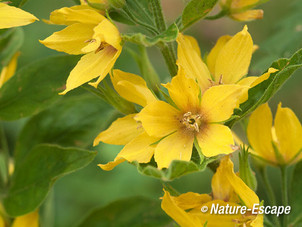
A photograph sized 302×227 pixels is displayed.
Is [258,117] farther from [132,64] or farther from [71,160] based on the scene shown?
[132,64]

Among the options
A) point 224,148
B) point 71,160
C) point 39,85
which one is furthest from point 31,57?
point 224,148

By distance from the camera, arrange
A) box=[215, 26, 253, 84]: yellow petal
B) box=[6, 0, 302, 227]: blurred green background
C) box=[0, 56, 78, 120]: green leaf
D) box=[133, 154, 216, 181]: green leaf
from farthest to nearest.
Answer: box=[6, 0, 302, 227]: blurred green background
box=[0, 56, 78, 120]: green leaf
box=[215, 26, 253, 84]: yellow petal
box=[133, 154, 216, 181]: green leaf

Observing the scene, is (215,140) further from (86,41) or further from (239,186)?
(86,41)

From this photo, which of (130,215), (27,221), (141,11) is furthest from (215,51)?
(27,221)

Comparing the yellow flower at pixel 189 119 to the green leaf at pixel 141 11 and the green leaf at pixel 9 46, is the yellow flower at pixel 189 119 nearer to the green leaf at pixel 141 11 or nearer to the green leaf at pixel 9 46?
the green leaf at pixel 141 11

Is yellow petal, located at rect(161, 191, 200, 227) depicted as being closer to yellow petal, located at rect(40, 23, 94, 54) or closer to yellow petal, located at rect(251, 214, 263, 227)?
yellow petal, located at rect(251, 214, 263, 227)

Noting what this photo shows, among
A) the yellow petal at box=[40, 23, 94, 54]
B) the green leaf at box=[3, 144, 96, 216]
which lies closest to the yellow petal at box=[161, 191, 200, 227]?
the green leaf at box=[3, 144, 96, 216]
